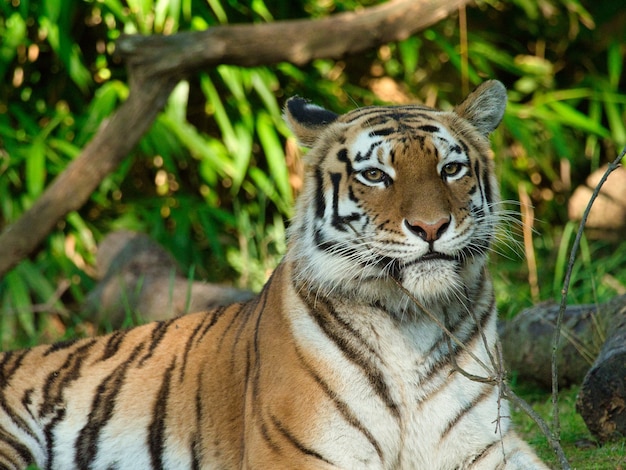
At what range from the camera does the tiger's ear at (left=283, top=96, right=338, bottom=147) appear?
2699mm

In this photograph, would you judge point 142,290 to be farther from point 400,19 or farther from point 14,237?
point 400,19

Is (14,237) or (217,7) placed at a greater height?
(217,7)

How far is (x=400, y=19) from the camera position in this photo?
5.05 meters

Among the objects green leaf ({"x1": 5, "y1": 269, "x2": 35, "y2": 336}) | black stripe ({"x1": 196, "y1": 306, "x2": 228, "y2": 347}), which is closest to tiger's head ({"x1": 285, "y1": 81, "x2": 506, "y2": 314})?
black stripe ({"x1": 196, "y1": 306, "x2": 228, "y2": 347})

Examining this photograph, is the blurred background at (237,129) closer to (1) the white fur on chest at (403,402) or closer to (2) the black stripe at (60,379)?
(2) the black stripe at (60,379)

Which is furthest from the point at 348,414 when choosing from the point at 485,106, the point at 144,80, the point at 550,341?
the point at 144,80

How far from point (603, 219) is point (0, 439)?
4.67m

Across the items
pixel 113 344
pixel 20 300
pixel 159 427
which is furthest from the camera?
pixel 20 300

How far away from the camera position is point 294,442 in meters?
2.40

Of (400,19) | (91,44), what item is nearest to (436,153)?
(400,19)

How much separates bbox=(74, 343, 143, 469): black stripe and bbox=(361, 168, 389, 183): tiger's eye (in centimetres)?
113

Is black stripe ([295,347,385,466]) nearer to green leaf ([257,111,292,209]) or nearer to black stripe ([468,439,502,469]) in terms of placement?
black stripe ([468,439,502,469])

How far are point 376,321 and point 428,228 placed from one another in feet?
1.16

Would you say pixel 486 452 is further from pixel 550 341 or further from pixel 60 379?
pixel 550 341
